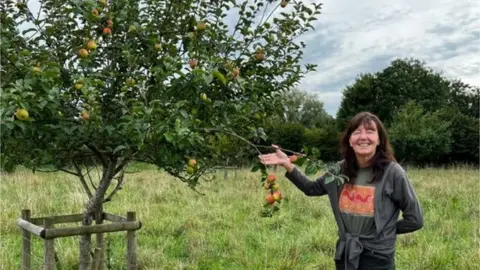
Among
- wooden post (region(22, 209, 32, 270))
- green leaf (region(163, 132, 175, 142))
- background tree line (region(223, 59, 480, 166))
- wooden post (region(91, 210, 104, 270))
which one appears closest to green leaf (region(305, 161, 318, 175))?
green leaf (region(163, 132, 175, 142))

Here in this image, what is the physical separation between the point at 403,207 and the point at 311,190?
59 centimetres

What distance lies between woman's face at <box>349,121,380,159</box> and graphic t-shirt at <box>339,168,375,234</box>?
12cm

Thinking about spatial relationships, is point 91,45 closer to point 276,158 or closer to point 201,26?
point 201,26

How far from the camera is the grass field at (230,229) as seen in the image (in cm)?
479

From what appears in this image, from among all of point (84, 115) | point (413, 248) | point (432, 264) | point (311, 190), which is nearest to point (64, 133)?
point (84, 115)

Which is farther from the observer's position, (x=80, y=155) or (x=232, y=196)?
(x=232, y=196)

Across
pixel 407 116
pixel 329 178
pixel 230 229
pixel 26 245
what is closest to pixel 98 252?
pixel 26 245

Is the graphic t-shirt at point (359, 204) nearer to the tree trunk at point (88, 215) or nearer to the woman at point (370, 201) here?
the woman at point (370, 201)

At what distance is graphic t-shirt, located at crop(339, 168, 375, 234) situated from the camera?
9.16 ft

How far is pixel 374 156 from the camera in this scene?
2865mm

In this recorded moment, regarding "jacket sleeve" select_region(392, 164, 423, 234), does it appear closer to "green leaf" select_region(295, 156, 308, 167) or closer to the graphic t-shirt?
the graphic t-shirt

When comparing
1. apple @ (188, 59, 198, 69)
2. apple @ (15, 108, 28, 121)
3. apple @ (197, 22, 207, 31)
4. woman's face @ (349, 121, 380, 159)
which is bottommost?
woman's face @ (349, 121, 380, 159)

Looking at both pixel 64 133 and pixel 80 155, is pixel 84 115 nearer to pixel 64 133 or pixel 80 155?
pixel 64 133

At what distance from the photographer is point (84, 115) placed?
221 centimetres
